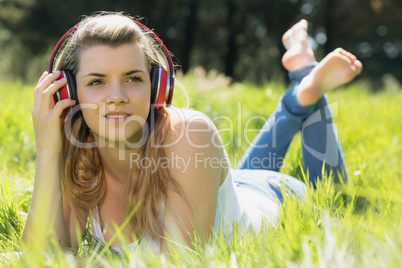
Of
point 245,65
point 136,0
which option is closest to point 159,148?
point 136,0

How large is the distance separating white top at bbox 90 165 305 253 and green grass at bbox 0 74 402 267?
0.19 metres

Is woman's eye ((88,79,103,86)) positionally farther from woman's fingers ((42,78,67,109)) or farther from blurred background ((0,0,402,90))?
blurred background ((0,0,402,90))

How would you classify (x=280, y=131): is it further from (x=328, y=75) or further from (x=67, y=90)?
(x=67, y=90)

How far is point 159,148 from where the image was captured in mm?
1788

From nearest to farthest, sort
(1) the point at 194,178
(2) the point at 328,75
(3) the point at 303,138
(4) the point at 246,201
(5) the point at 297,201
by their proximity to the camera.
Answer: (5) the point at 297,201 < (1) the point at 194,178 < (4) the point at 246,201 < (2) the point at 328,75 < (3) the point at 303,138

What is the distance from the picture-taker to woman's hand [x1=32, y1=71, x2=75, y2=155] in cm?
173

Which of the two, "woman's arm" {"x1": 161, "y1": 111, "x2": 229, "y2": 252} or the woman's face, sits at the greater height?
the woman's face

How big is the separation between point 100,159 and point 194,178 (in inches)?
23.9

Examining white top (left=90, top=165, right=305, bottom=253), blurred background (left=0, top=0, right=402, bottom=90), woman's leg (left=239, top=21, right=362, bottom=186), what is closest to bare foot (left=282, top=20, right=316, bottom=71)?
woman's leg (left=239, top=21, right=362, bottom=186)

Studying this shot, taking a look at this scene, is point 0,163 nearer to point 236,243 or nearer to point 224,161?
point 224,161

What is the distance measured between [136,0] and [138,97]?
17752 mm

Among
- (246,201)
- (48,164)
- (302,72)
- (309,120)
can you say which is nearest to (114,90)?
(48,164)

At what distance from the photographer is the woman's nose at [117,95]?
1.67 meters

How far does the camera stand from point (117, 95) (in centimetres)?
166
